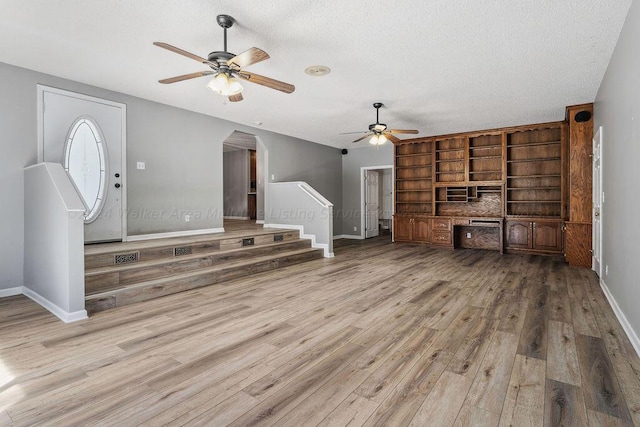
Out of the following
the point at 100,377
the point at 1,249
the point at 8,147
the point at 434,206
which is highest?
the point at 8,147

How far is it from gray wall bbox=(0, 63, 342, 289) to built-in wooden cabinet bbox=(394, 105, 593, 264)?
3501 millimetres

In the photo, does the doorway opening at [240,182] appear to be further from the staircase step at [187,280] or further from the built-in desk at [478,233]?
the built-in desk at [478,233]

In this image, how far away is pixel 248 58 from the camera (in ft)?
9.54

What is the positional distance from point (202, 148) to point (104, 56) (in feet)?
8.05

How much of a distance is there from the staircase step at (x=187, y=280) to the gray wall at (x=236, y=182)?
494 cm

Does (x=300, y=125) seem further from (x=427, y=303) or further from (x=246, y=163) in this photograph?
(x=427, y=303)

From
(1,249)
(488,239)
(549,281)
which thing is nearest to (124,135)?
(1,249)

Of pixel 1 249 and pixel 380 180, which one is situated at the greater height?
pixel 380 180

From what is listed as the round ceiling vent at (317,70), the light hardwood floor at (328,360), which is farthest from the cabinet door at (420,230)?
the round ceiling vent at (317,70)

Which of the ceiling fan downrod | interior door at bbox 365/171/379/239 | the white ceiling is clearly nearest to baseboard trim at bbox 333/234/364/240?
interior door at bbox 365/171/379/239

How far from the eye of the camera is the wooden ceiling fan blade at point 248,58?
110 inches

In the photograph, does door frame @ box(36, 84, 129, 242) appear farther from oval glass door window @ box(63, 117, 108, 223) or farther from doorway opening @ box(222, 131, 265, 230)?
doorway opening @ box(222, 131, 265, 230)

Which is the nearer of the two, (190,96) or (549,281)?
(549,281)

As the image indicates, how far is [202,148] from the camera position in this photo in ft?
19.7
